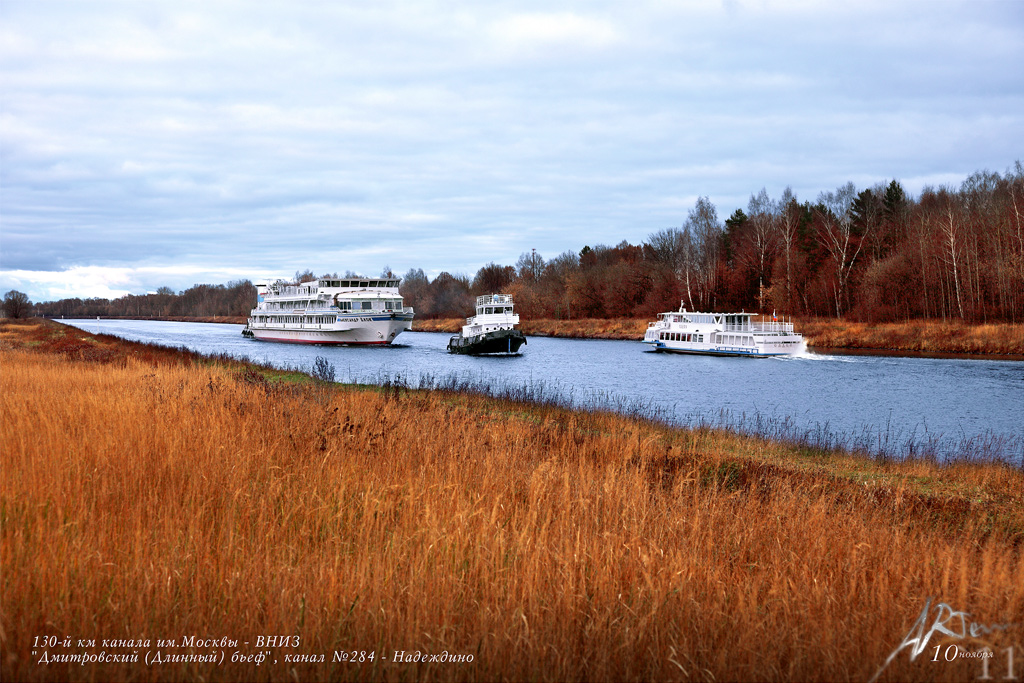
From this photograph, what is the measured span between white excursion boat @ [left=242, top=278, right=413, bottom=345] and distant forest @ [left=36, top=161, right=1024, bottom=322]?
3269 cm

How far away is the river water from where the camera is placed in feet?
64.7

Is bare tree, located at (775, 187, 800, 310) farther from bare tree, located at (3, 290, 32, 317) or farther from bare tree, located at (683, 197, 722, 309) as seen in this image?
bare tree, located at (3, 290, 32, 317)

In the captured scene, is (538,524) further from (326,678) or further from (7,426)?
(7,426)

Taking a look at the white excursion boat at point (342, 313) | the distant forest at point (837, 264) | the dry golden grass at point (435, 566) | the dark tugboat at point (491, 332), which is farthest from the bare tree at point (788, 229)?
the dry golden grass at point (435, 566)

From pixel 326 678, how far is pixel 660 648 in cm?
189

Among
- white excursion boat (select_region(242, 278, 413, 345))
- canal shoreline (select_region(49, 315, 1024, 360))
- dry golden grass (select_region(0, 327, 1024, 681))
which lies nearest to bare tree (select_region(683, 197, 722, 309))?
canal shoreline (select_region(49, 315, 1024, 360))

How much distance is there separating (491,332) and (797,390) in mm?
30958

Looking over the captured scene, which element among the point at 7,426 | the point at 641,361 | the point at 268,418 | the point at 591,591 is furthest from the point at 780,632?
the point at 641,361

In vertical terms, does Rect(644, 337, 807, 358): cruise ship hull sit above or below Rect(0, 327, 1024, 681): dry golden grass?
below

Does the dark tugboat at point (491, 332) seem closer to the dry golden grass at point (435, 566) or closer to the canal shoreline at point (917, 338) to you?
the canal shoreline at point (917, 338)

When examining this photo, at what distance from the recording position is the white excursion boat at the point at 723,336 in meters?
55.2

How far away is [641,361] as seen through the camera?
2084 inches

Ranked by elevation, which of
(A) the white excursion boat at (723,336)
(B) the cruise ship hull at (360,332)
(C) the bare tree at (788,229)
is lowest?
(A) the white excursion boat at (723,336)

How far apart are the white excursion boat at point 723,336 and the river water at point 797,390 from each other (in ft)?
5.80
